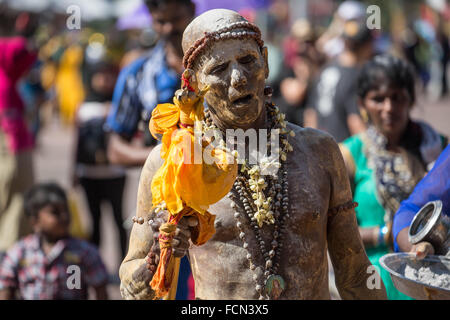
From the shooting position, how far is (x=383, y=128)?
14.4ft

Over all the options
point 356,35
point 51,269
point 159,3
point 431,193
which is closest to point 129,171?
point 356,35

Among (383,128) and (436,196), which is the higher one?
(383,128)

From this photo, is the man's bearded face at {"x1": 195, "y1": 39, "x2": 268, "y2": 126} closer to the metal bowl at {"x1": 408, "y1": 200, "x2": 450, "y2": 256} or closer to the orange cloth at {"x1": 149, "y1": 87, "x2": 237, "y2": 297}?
the orange cloth at {"x1": 149, "y1": 87, "x2": 237, "y2": 297}

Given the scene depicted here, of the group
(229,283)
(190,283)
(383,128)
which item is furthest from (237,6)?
(229,283)

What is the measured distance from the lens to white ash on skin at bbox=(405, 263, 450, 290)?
2.78m

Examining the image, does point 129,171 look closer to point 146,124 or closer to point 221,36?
point 146,124

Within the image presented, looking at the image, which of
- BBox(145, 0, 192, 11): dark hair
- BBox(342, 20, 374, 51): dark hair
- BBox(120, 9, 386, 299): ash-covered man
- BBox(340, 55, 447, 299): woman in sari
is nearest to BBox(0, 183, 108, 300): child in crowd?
BBox(145, 0, 192, 11): dark hair

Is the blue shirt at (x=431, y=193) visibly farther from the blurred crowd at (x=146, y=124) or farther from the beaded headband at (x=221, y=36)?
the beaded headband at (x=221, y=36)

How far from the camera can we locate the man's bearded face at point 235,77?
268cm

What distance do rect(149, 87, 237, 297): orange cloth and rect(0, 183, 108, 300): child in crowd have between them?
7.81 ft

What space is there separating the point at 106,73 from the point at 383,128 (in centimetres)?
397

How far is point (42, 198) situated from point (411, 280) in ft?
10.5
